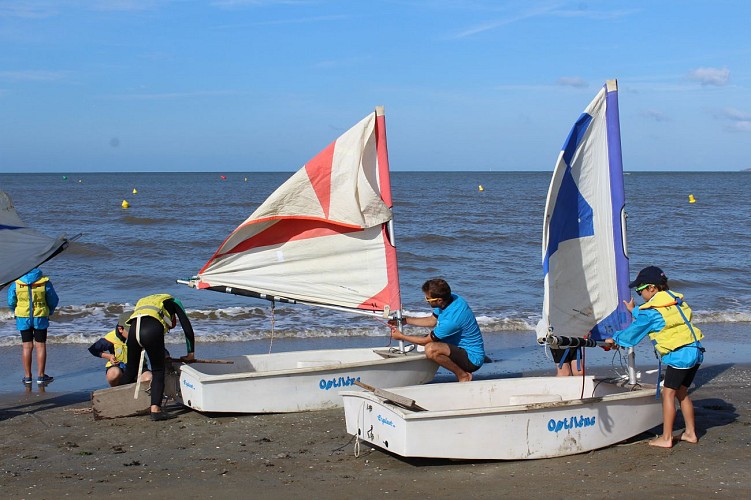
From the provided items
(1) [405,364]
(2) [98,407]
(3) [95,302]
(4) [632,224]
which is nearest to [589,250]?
(1) [405,364]

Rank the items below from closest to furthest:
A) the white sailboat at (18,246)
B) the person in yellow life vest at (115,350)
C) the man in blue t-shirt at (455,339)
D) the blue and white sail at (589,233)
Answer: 1. the blue and white sail at (589,233)
2. the white sailboat at (18,246)
3. the man in blue t-shirt at (455,339)
4. the person in yellow life vest at (115,350)

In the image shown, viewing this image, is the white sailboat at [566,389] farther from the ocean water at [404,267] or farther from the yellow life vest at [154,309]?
the ocean water at [404,267]

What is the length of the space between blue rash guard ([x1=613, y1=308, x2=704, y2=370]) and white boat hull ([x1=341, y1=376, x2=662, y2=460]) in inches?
15.0

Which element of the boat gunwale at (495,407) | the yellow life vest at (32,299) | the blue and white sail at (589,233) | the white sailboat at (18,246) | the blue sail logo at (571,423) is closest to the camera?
the boat gunwale at (495,407)

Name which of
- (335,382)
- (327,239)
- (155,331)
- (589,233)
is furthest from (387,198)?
(155,331)

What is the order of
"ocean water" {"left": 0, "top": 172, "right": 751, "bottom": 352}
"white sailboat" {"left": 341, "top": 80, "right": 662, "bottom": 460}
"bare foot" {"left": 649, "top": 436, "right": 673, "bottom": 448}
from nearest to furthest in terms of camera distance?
1. "white sailboat" {"left": 341, "top": 80, "right": 662, "bottom": 460}
2. "bare foot" {"left": 649, "top": 436, "right": 673, "bottom": 448}
3. "ocean water" {"left": 0, "top": 172, "right": 751, "bottom": 352}

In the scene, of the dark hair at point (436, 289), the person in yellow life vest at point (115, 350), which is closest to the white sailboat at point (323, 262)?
the person in yellow life vest at point (115, 350)

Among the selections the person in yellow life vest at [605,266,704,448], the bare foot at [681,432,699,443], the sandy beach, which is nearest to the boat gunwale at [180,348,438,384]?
the sandy beach

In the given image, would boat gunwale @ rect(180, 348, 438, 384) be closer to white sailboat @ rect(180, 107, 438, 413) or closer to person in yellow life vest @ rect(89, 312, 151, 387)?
white sailboat @ rect(180, 107, 438, 413)

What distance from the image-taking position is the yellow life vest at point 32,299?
962cm

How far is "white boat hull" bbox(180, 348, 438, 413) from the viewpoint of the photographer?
7621mm

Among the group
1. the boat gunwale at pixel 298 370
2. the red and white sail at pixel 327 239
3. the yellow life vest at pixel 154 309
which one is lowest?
the boat gunwale at pixel 298 370

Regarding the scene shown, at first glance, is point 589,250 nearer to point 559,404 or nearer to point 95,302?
point 559,404

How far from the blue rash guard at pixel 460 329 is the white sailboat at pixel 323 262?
476 mm
